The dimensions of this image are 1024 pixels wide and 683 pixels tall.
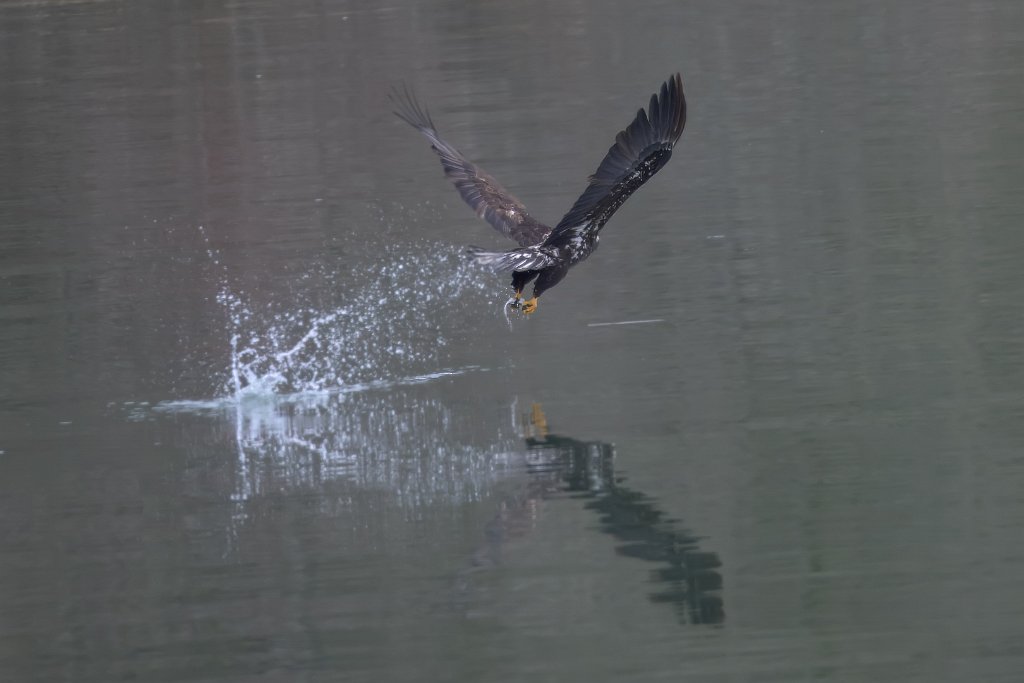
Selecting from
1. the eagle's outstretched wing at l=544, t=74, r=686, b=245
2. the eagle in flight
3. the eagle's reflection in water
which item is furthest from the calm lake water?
the eagle's outstretched wing at l=544, t=74, r=686, b=245

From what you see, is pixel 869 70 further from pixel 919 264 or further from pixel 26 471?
pixel 26 471

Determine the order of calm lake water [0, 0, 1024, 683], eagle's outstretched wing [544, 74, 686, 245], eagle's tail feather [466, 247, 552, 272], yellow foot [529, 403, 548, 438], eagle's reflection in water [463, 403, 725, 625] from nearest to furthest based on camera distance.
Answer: calm lake water [0, 0, 1024, 683] < eagle's reflection in water [463, 403, 725, 625] < eagle's outstretched wing [544, 74, 686, 245] < eagle's tail feather [466, 247, 552, 272] < yellow foot [529, 403, 548, 438]

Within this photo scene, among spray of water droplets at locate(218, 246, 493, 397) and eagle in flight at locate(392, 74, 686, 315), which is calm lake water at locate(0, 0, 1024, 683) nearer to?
spray of water droplets at locate(218, 246, 493, 397)

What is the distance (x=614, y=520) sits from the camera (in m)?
7.04

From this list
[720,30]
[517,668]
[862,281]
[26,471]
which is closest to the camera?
[517,668]

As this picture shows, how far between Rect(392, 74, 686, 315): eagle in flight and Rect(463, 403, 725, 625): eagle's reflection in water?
0.77 m

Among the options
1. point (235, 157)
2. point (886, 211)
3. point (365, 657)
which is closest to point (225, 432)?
point (365, 657)

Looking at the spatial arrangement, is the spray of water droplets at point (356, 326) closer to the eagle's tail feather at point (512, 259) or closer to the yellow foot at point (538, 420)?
the yellow foot at point (538, 420)

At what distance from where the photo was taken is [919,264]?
34.4 ft

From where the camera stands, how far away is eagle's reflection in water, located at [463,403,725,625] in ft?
20.6

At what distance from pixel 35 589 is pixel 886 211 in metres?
7.03

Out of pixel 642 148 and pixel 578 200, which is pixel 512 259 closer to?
pixel 578 200

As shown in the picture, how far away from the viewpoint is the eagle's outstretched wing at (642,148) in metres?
7.50

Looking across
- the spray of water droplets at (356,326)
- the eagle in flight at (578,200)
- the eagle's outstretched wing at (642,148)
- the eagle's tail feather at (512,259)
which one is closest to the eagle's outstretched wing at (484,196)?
the eagle in flight at (578,200)
